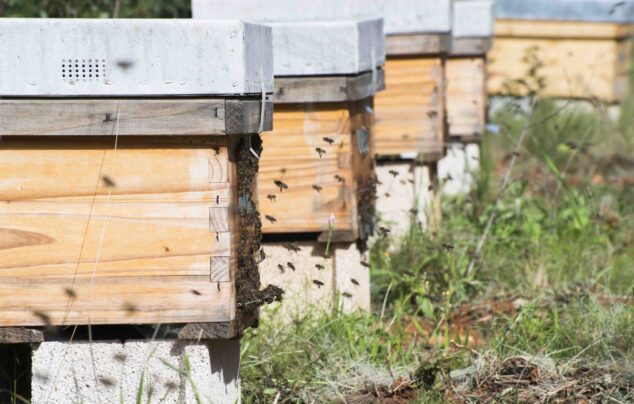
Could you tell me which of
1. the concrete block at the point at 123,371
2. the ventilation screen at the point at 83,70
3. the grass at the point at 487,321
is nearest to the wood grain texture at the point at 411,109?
the grass at the point at 487,321

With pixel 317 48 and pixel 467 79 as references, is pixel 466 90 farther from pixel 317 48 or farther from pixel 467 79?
pixel 317 48

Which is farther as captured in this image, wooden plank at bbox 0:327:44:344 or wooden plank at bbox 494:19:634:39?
wooden plank at bbox 494:19:634:39

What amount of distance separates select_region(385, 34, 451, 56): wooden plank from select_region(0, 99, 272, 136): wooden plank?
286 cm

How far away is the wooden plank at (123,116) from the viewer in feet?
9.52

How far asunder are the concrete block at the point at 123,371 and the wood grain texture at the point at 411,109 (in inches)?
116

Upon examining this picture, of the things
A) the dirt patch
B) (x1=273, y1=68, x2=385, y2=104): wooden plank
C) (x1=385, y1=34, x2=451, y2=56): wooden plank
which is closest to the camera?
the dirt patch

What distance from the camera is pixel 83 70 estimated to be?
114 inches

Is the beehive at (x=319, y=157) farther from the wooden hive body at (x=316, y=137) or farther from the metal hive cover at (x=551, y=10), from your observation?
the metal hive cover at (x=551, y=10)

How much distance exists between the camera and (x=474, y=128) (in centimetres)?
746

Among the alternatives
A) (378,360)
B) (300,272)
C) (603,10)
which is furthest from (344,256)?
(603,10)

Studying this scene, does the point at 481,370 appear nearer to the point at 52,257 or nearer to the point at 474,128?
the point at 52,257

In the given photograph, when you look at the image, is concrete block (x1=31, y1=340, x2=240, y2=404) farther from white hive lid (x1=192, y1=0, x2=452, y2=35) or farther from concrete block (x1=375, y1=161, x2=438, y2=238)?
concrete block (x1=375, y1=161, x2=438, y2=238)

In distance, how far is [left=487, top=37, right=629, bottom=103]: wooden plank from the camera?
10586mm

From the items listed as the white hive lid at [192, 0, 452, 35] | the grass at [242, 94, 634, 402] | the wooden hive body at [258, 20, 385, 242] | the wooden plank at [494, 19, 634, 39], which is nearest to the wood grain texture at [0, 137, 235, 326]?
the grass at [242, 94, 634, 402]
